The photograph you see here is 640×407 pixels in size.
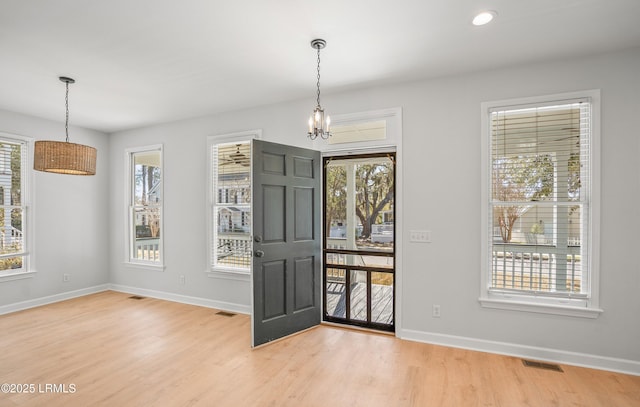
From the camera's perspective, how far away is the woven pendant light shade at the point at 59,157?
3043mm

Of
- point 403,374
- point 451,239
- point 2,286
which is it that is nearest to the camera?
point 403,374

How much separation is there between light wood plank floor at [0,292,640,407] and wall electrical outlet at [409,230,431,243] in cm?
109

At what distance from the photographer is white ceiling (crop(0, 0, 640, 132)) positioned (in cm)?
223

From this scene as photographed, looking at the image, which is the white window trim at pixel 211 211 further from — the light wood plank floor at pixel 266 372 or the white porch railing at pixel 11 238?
the white porch railing at pixel 11 238

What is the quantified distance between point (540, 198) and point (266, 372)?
3007 millimetres

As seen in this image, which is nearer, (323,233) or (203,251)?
(323,233)

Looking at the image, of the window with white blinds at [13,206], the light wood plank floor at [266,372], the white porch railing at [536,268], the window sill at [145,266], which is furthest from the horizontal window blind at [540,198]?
the window with white blinds at [13,206]

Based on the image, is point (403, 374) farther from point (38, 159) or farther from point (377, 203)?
point (38, 159)

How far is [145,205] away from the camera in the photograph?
215 inches

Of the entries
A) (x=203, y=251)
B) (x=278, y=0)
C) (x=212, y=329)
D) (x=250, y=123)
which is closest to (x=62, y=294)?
(x=203, y=251)

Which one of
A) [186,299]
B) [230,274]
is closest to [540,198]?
[230,274]

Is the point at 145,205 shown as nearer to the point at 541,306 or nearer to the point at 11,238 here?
the point at 11,238

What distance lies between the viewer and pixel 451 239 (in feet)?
11.1

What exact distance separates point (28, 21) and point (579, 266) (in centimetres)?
497
